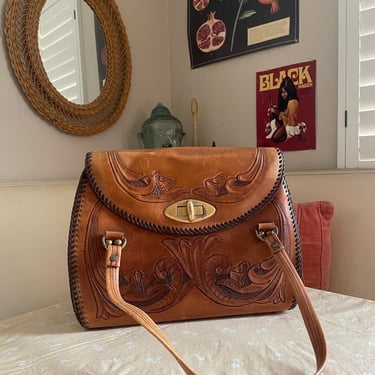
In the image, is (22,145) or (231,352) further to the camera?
(22,145)

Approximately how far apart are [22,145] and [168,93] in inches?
20.6

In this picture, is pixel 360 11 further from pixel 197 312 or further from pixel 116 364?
pixel 116 364

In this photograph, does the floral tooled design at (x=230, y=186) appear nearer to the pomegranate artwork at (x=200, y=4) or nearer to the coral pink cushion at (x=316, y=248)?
the coral pink cushion at (x=316, y=248)

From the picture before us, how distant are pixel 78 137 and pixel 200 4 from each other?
0.53 m

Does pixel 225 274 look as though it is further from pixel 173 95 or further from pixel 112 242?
pixel 173 95

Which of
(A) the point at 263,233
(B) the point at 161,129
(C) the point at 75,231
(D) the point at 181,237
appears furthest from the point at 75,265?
(B) the point at 161,129

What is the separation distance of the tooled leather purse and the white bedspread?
0.03 m

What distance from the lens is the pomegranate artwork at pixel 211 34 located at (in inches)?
41.4

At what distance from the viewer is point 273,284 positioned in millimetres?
542

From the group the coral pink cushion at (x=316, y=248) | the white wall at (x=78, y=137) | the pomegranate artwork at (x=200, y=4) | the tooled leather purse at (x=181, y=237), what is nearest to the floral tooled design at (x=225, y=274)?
the tooled leather purse at (x=181, y=237)

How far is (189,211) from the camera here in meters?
0.51

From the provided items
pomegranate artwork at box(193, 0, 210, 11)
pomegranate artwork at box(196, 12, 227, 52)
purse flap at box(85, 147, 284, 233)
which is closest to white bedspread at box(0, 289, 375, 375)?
purse flap at box(85, 147, 284, 233)

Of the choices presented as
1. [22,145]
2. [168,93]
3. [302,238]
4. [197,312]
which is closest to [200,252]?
[197,312]

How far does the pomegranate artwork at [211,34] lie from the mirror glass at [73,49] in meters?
0.29
